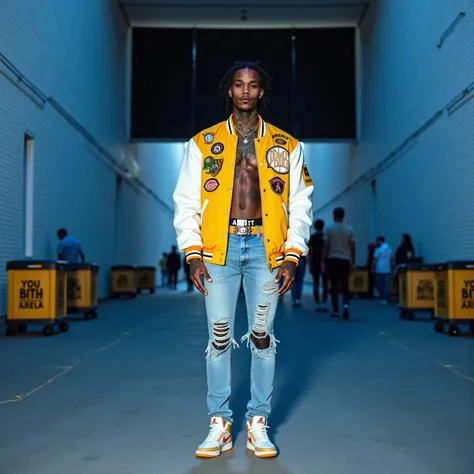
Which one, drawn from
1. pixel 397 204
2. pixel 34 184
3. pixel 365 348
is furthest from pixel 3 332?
pixel 397 204

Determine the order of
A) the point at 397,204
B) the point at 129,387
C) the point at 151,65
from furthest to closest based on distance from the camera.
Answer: the point at 151,65, the point at 397,204, the point at 129,387

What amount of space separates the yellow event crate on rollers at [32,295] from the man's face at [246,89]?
6281 mm

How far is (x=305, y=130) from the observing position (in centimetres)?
2483

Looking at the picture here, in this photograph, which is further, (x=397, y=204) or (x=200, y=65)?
(x=200, y=65)

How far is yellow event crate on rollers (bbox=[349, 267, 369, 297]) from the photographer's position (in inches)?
773

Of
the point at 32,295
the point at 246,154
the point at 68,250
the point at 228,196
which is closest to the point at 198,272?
the point at 228,196

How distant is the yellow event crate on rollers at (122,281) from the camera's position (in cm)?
2020

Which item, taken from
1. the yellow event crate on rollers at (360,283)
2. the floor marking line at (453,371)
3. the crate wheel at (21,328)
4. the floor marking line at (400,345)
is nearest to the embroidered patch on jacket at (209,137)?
the floor marking line at (453,371)

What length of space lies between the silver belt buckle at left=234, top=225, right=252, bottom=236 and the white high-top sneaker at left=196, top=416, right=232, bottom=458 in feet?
2.93

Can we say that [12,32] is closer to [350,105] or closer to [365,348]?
[365,348]

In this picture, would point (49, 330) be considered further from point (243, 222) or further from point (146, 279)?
point (146, 279)

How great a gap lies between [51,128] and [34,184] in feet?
5.79

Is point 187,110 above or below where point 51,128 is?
above

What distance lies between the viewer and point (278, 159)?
11.4 ft
